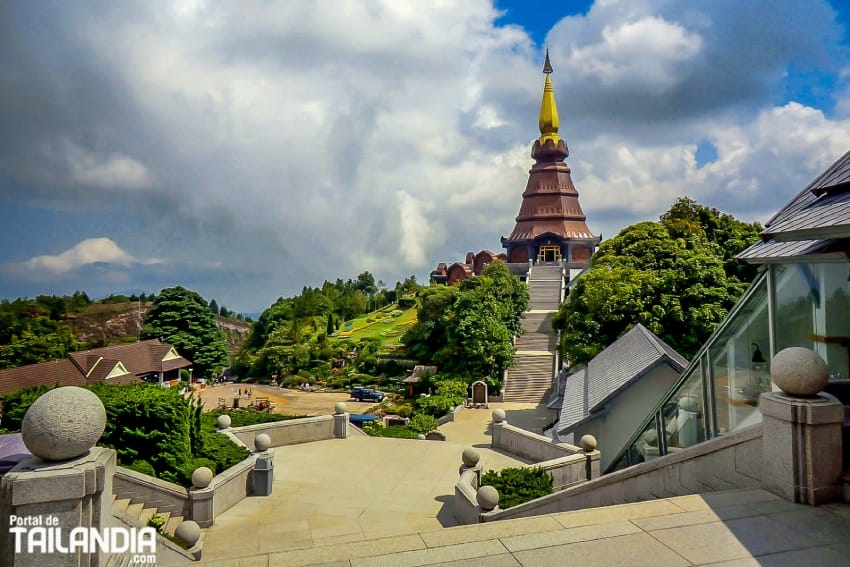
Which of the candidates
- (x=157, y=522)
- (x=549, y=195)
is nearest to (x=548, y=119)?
(x=549, y=195)

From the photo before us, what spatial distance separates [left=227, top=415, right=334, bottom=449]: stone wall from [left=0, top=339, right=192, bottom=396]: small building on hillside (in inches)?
641

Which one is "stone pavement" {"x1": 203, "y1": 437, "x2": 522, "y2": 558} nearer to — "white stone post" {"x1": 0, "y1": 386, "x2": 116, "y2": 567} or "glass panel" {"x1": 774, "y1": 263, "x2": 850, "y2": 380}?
"white stone post" {"x1": 0, "y1": 386, "x2": 116, "y2": 567}

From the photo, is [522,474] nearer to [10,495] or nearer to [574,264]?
[10,495]

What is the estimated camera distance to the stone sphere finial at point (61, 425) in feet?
13.6

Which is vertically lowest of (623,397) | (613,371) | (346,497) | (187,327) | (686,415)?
(346,497)

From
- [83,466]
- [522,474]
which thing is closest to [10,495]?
[83,466]

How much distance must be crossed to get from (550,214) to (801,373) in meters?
64.7

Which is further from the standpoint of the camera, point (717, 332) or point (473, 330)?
point (473, 330)

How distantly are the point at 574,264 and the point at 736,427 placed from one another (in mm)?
57795

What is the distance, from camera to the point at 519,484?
10969mm

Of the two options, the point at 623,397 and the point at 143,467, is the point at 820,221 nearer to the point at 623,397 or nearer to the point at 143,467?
the point at 623,397

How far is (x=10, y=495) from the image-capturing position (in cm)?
397

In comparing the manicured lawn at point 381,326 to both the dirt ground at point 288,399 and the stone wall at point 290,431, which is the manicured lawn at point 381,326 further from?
the stone wall at point 290,431

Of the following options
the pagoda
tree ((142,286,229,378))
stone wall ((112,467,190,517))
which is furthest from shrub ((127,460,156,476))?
the pagoda
